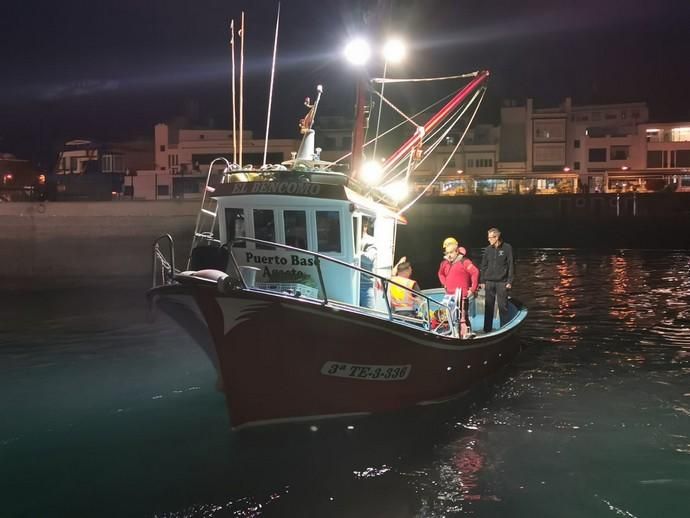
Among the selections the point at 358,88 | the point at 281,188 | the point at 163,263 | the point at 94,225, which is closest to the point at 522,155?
the point at 94,225

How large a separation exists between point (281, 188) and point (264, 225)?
2.10 feet

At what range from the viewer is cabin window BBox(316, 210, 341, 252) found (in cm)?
1002

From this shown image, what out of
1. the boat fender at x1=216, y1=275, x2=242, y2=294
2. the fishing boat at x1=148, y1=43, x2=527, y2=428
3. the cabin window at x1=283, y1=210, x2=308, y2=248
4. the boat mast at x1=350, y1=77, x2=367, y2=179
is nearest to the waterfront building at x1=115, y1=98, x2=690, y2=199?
the boat mast at x1=350, y1=77, x2=367, y2=179

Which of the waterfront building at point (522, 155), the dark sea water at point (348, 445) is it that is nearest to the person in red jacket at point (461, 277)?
the dark sea water at point (348, 445)

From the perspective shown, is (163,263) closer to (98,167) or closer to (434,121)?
(434,121)

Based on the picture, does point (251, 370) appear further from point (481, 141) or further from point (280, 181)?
point (481, 141)

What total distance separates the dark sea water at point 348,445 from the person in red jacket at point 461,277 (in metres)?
1.51

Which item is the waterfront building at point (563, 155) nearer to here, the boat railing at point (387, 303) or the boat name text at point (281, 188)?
the boat railing at point (387, 303)

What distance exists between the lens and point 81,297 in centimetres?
2425

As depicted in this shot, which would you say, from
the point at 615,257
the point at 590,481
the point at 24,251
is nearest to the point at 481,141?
the point at 615,257

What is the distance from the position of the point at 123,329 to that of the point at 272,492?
37.7 ft

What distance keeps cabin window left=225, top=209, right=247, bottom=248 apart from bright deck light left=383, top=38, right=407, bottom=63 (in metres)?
4.31

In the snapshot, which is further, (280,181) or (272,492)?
(280,181)

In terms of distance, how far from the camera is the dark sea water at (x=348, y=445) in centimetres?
768
